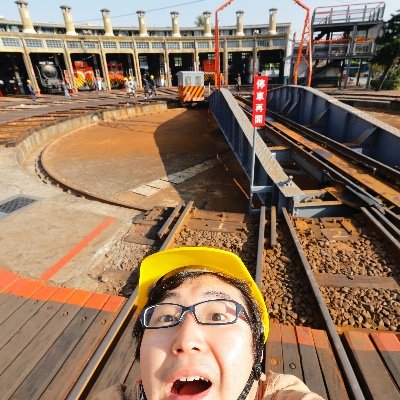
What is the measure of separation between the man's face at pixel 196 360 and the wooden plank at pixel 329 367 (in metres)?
1.75

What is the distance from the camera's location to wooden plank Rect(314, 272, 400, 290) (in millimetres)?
3816

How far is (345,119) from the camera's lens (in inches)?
404

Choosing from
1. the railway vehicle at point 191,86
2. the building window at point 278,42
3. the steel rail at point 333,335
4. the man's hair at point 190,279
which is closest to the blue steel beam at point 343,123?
the steel rail at point 333,335

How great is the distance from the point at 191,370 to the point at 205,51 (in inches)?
1593

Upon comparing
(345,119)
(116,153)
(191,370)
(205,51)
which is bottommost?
(116,153)

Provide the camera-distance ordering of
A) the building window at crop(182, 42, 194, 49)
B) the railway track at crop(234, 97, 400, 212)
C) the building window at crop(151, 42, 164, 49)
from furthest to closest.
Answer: the building window at crop(182, 42, 194, 49), the building window at crop(151, 42, 164, 49), the railway track at crop(234, 97, 400, 212)

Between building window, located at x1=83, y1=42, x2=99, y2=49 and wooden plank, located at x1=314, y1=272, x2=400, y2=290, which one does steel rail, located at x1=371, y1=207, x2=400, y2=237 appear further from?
building window, located at x1=83, y1=42, x2=99, y2=49

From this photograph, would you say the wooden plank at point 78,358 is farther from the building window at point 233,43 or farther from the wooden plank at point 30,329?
the building window at point 233,43

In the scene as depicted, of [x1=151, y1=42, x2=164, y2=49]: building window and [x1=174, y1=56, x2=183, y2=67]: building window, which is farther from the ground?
[x1=151, y1=42, x2=164, y2=49]: building window

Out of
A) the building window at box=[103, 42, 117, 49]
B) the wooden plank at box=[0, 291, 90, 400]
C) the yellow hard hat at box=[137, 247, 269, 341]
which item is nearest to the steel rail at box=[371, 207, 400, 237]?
the yellow hard hat at box=[137, 247, 269, 341]

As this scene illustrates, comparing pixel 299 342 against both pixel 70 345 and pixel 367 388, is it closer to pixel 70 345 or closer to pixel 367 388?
pixel 367 388

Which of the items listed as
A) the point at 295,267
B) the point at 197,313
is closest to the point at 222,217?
the point at 295,267

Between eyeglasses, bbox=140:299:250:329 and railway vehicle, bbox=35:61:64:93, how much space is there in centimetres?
3612

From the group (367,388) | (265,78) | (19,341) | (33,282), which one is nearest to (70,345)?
(19,341)
